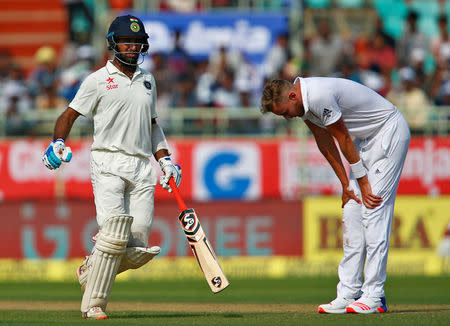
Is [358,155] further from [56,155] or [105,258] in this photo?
[56,155]

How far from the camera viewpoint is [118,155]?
24.0 feet

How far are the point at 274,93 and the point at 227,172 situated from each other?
7736mm

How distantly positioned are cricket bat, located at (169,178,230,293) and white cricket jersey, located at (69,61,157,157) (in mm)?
600

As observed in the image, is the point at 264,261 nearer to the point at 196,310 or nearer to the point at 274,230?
the point at 274,230

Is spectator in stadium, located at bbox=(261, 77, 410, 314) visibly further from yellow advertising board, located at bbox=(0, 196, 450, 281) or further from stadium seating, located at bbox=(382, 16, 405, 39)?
stadium seating, located at bbox=(382, 16, 405, 39)

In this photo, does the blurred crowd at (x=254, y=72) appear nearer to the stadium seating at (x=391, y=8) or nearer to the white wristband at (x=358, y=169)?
the stadium seating at (x=391, y=8)

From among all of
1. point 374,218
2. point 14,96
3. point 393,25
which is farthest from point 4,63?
point 374,218

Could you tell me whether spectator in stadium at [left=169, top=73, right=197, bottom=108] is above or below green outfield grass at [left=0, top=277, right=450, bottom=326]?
above

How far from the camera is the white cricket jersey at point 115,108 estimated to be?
288 inches

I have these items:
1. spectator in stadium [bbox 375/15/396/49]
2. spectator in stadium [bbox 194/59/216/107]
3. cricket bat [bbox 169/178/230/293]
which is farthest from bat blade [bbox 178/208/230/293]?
spectator in stadium [bbox 375/15/396/49]

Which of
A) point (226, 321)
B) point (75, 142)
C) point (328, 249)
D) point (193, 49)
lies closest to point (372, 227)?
point (226, 321)

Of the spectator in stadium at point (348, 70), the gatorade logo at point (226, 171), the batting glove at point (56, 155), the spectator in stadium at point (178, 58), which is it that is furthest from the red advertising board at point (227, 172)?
the batting glove at point (56, 155)

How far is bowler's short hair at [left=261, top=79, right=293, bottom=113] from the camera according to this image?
7113 millimetres

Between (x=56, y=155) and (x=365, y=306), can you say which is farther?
(x=365, y=306)
